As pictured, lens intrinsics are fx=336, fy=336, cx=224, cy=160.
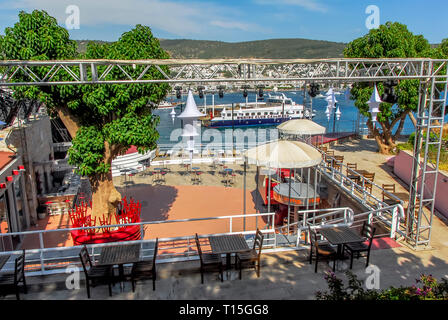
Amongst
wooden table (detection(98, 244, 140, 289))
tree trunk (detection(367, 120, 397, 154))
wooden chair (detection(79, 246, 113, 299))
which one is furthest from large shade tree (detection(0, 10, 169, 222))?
tree trunk (detection(367, 120, 397, 154))

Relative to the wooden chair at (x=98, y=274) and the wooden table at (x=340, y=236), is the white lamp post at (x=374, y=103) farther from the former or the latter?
the wooden chair at (x=98, y=274)

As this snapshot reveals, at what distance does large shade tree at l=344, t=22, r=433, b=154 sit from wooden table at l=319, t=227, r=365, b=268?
13094mm

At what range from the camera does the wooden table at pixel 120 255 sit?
17.5 feet

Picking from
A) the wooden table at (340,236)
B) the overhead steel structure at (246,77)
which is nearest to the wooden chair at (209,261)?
the wooden table at (340,236)

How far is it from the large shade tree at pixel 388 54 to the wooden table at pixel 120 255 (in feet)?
51.8

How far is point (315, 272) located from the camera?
621 cm

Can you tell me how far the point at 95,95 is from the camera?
826cm

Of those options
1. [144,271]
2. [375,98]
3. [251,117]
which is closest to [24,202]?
[144,271]

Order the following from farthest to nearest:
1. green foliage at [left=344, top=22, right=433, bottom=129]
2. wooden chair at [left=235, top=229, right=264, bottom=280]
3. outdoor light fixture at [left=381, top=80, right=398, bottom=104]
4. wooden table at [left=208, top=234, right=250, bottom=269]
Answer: green foliage at [left=344, top=22, right=433, bottom=129], outdoor light fixture at [left=381, top=80, right=398, bottom=104], wooden chair at [left=235, top=229, right=264, bottom=280], wooden table at [left=208, top=234, right=250, bottom=269]

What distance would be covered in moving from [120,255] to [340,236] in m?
3.97

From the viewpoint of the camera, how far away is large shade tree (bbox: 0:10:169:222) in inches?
320

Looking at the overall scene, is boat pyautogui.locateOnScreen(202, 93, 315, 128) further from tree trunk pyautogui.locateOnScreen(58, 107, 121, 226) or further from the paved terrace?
the paved terrace
